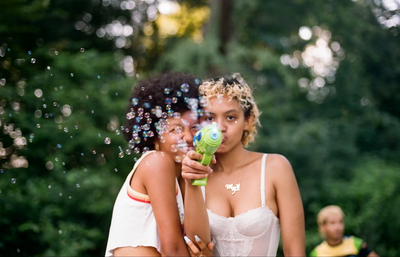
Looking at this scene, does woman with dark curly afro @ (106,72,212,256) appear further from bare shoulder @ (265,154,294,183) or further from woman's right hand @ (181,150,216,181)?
bare shoulder @ (265,154,294,183)

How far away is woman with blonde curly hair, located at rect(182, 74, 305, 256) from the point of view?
2523mm

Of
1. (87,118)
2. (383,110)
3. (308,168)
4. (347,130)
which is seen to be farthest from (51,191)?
(383,110)

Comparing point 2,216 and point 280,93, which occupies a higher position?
point 280,93

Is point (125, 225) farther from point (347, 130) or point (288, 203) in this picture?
point (347, 130)

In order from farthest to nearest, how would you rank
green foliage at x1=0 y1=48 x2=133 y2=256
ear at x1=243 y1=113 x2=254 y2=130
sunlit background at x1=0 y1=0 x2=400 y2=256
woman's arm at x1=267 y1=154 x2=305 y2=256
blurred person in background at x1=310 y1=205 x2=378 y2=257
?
sunlit background at x1=0 y1=0 x2=400 y2=256 → green foliage at x1=0 y1=48 x2=133 y2=256 → blurred person in background at x1=310 y1=205 x2=378 y2=257 → ear at x1=243 y1=113 x2=254 y2=130 → woman's arm at x1=267 y1=154 x2=305 y2=256

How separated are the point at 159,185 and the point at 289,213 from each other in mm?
772

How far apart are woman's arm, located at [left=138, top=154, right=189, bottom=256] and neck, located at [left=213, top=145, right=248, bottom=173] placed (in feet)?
1.89

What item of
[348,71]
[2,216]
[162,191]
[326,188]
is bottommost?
[326,188]

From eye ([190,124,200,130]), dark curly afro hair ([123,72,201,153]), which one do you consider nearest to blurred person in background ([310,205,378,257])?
dark curly afro hair ([123,72,201,153])

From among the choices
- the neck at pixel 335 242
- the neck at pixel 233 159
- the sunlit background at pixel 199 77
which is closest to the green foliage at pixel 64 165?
the sunlit background at pixel 199 77

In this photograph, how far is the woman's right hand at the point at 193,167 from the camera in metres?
2.06

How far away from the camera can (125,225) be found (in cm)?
234

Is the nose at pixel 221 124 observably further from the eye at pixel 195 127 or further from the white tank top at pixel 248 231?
the white tank top at pixel 248 231

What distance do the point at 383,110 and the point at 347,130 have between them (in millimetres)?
918
